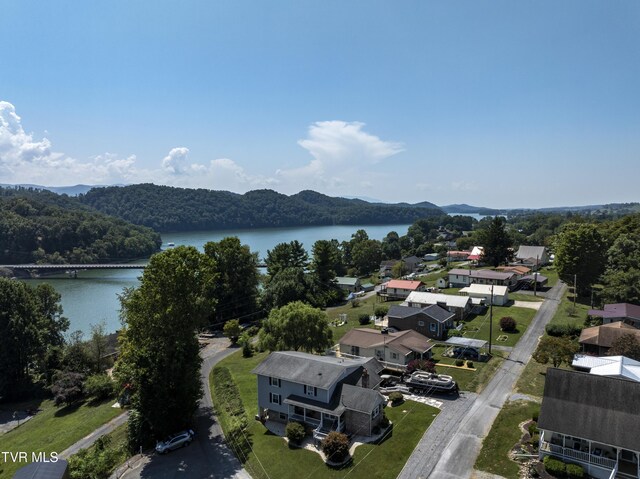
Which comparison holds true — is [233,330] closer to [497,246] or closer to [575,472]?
[575,472]

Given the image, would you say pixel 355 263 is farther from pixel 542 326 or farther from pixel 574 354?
pixel 574 354

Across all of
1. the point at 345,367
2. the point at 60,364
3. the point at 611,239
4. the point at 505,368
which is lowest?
the point at 60,364

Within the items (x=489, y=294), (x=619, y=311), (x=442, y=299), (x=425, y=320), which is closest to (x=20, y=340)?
(x=425, y=320)

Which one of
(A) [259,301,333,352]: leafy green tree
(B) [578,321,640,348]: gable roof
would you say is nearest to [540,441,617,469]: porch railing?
(B) [578,321,640,348]: gable roof

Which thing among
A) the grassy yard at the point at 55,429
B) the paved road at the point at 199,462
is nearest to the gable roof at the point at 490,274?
the paved road at the point at 199,462

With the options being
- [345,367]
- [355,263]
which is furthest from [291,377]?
[355,263]

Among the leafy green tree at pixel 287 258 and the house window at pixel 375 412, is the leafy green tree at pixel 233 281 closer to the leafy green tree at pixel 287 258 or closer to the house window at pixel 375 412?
the leafy green tree at pixel 287 258
